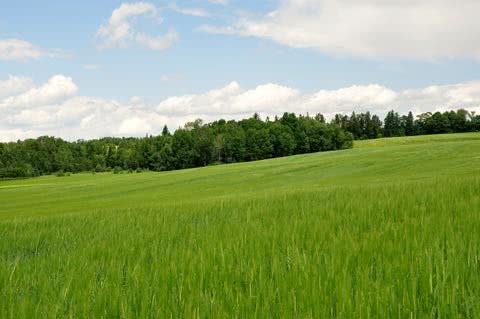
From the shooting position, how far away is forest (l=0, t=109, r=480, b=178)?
116688 millimetres

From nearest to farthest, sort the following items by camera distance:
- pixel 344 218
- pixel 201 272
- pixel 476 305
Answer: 1. pixel 476 305
2. pixel 201 272
3. pixel 344 218

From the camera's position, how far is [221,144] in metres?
118

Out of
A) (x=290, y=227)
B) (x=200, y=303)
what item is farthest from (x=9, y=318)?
(x=290, y=227)

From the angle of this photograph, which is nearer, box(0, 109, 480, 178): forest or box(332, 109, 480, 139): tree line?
box(0, 109, 480, 178): forest

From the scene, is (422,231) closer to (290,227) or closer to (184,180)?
(290,227)

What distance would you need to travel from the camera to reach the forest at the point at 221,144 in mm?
116688

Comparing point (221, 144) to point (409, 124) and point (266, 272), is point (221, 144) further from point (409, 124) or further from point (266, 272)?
point (266, 272)

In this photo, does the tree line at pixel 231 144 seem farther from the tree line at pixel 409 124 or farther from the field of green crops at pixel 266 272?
the field of green crops at pixel 266 272

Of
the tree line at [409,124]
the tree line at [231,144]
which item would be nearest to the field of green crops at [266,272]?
the tree line at [231,144]

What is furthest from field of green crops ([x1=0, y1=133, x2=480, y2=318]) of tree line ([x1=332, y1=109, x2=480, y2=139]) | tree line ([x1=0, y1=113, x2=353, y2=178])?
tree line ([x1=332, y1=109, x2=480, y2=139])

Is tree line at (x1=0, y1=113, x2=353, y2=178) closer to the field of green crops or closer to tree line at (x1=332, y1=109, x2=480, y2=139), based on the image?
tree line at (x1=332, y1=109, x2=480, y2=139)

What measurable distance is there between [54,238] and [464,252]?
5.03 m

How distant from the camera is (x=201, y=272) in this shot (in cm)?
305

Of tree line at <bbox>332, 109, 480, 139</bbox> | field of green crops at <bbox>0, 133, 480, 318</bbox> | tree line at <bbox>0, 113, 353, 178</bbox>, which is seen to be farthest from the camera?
tree line at <bbox>332, 109, 480, 139</bbox>
